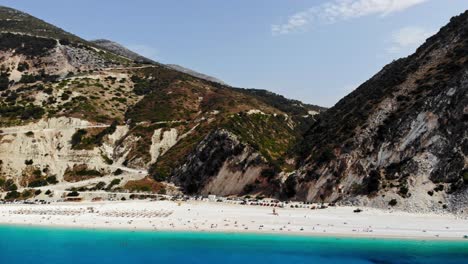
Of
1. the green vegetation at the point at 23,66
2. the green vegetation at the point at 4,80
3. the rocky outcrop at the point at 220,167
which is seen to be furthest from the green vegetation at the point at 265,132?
the green vegetation at the point at 23,66

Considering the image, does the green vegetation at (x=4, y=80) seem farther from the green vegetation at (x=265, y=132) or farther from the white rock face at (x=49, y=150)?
the green vegetation at (x=265, y=132)

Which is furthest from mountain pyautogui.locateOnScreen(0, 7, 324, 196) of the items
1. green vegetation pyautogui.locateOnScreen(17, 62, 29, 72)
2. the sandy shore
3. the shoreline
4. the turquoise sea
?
the turquoise sea

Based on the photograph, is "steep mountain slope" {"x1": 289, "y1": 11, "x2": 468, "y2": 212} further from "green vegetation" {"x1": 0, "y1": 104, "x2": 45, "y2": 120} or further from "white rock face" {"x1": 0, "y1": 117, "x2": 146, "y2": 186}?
"green vegetation" {"x1": 0, "y1": 104, "x2": 45, "y2": 120}

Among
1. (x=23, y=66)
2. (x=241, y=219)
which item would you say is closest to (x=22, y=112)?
(x=23, y=66)

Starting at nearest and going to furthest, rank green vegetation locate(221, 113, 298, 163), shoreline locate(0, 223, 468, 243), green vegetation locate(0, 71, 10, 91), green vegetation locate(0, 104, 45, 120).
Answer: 1. shoreline locate(0, 223, 468, 243)
2. green vegetation locate(221, 113, 298, 163)
3. green vegetation locate(0, 104, 45, 120)
4. green vegetation locate(0, 71, 10, 91)

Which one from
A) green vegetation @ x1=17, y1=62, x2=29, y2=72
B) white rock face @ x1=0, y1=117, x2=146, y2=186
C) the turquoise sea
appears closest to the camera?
the turquoise sea

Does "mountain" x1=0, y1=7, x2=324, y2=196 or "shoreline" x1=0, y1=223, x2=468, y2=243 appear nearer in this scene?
"shoreline" x1=0, y1=223, x2=468, y2=243
